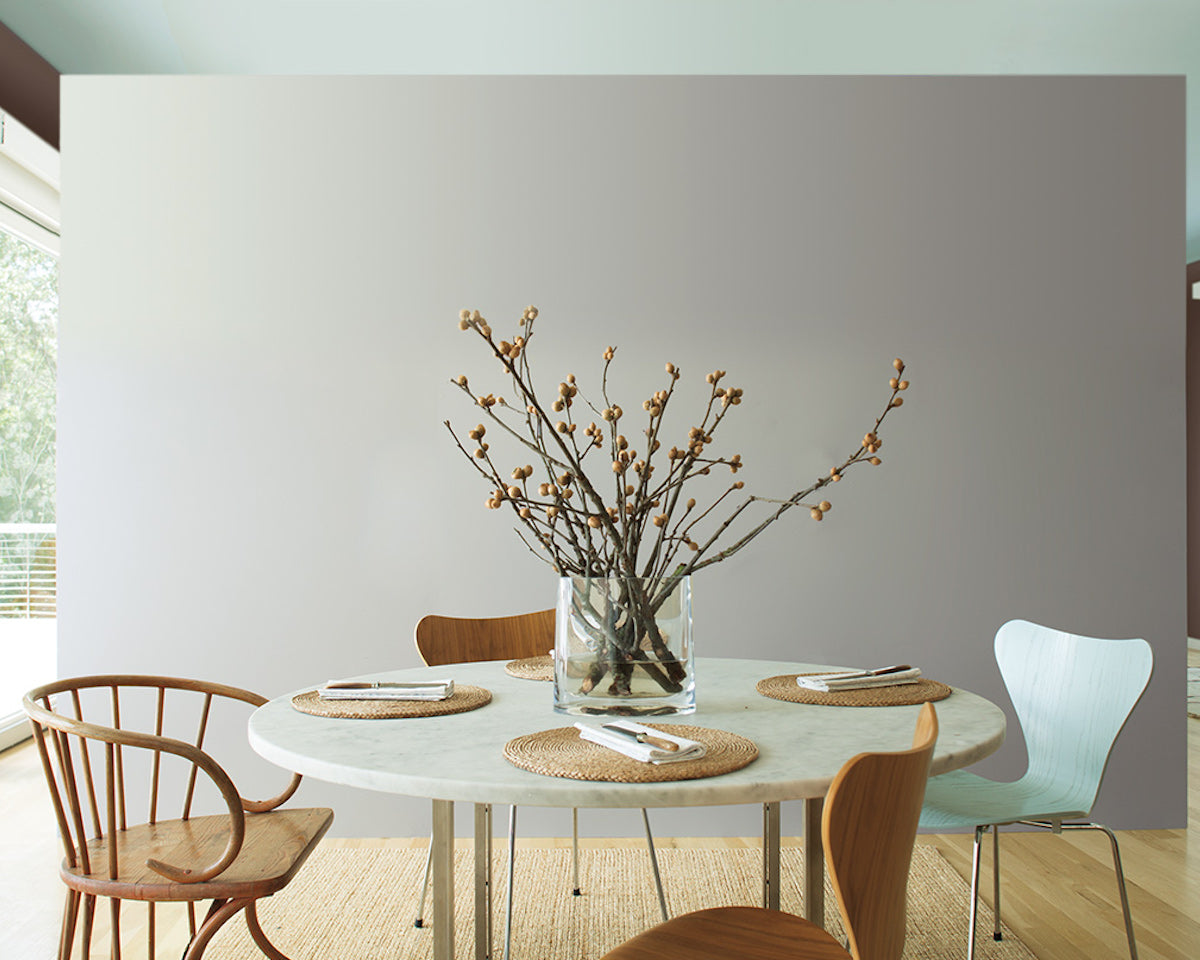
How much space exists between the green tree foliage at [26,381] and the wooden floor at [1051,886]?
4.93 feet

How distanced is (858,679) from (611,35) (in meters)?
3.01

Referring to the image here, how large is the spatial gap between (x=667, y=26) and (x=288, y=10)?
4.78 feet

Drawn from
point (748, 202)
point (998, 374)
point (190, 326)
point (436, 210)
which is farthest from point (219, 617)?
point (998, 374)

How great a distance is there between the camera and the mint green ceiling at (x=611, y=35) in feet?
12.2

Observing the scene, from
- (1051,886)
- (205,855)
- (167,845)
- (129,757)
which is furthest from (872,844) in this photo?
(129,757)

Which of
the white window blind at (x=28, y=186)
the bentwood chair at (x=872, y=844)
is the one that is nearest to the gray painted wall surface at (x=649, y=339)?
the white window blind at (x=28, y=186)

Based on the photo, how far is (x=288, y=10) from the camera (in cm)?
374

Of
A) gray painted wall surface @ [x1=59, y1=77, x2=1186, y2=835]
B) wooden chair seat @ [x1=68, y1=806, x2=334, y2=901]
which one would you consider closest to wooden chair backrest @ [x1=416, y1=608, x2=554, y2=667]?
gray painted wall surface @ [x1=59, y1=77, x2=1186, y2=835]

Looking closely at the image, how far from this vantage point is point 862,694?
176 cm

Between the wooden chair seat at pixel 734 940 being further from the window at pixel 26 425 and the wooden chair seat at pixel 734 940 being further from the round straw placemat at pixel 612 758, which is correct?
the window at pixel 26 425

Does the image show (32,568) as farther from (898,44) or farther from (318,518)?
(898,44)

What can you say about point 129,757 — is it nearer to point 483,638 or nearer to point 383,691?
point 483,638

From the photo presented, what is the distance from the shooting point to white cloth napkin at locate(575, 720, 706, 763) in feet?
4.22

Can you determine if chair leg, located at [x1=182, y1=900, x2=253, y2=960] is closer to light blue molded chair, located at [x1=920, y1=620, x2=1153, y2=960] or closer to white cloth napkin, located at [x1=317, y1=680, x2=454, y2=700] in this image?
white cloth napkin, located at [x1=317, y1=680, x2=454, y2=700]
